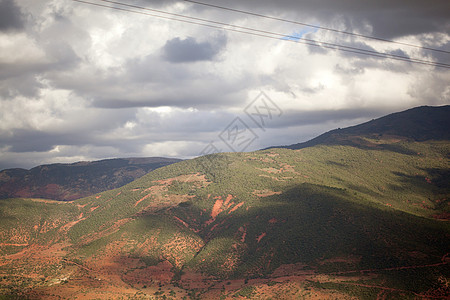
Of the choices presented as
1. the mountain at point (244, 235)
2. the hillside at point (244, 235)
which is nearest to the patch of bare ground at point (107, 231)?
the hillside at point (244, 235)

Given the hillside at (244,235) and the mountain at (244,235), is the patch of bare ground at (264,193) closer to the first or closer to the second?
the mountain at (244,235)

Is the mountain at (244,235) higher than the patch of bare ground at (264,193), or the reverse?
the patch of bare ground at (264,193)

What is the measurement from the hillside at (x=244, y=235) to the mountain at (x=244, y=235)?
421 millimetres

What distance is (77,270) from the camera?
4377 inches

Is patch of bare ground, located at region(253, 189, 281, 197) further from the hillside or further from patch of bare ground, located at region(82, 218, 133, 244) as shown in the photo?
patch of bare ground, located at region(82, 218, 133, 244)

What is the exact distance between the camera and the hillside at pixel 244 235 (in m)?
89.1

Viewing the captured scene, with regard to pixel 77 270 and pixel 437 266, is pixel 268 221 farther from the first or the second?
pixel 77 270

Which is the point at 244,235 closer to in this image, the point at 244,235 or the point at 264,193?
the point at 244,235

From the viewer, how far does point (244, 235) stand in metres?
122

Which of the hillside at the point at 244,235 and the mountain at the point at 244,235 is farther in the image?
the hillside at the point at 244,235

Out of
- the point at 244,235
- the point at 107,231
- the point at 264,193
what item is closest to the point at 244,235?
the point at 244,235

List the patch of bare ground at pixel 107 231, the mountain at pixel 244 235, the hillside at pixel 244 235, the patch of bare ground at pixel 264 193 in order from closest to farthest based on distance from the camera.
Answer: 1. the mountain at pixel 244 235
2. the hillside at pixel 244 235
3. the patch of bare ground at pixel 107 231
4. the patch of bare ground at pixel 264 193

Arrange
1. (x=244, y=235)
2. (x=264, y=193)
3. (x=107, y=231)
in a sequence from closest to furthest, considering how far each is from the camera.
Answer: (x=244, y=235) < (x=107, y=231) < (x=264, y=193)

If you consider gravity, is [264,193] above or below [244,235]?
above
